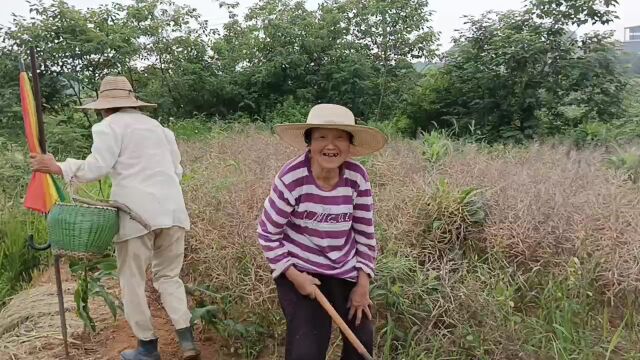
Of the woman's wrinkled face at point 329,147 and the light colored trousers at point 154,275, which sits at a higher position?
the woman's wrinkled face at point 329,147

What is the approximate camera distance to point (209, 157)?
5961 mm

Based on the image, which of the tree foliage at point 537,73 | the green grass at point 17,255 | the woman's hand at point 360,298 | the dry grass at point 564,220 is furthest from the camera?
the tree foliage at point 537,73

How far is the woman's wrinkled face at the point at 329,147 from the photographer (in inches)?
87.3

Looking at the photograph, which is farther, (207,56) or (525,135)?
(207,56)

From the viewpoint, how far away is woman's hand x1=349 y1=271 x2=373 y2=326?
2.38 meters

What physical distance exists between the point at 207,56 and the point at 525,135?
5739 mm

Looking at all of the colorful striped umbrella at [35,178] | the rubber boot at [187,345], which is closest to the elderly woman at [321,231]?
the rubber boot at [187,345]

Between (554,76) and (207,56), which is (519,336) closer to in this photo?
(554,76)

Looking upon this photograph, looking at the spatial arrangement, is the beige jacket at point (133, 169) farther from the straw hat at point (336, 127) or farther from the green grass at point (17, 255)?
the green grass at point (17, 255)

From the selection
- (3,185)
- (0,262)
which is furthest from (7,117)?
(0,262)

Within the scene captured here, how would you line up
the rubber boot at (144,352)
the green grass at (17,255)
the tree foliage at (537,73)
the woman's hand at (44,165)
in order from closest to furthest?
1. the woman's hand at (44,165)
2. the rubber boot at (144,352)
3. the green grass at (17,255)
4. the tree foliage at (537,73)

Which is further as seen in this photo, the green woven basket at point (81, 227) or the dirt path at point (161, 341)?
the dirt path at point (161, 341)

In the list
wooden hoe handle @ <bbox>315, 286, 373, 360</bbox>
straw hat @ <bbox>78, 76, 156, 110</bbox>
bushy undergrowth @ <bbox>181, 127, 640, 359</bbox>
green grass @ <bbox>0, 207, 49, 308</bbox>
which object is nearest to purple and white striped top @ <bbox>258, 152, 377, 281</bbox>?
wooden hoe handle @ <bbox>315, 286, 373, 360</bbox>

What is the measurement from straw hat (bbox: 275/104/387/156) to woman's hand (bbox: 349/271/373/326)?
51cm
